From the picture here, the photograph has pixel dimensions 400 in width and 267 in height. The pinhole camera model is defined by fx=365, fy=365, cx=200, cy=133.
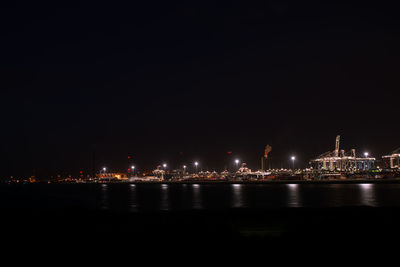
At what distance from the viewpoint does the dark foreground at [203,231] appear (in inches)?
384

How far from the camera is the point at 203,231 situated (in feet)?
36.6

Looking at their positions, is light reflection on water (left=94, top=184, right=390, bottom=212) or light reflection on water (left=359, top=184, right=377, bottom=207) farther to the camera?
light reflection on water (left=94, top=184, right=390, bottom=212)

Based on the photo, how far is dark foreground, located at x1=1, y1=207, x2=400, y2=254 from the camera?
Answer: 9.77 metres

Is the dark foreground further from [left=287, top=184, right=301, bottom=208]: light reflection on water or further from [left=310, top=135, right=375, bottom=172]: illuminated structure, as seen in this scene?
[left=310, top=135, right=375, bottom=172]: illuminated structure

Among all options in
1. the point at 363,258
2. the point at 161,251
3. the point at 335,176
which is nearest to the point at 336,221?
the point at 363,258

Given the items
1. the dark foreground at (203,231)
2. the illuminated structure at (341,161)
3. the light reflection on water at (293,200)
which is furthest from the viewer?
the illuminated structure at (341,161)

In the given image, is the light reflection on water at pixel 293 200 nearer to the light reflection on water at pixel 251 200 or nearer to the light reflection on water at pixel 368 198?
the light reflection on water at pixel 251 200

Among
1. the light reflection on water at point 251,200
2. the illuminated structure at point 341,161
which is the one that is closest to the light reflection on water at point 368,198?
the light reflection on water at point 251,200

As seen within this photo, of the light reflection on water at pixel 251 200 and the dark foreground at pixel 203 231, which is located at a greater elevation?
the dark foreground at pixel 203 231

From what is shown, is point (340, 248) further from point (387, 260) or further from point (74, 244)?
point (74, 244)

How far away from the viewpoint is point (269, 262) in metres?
8.22

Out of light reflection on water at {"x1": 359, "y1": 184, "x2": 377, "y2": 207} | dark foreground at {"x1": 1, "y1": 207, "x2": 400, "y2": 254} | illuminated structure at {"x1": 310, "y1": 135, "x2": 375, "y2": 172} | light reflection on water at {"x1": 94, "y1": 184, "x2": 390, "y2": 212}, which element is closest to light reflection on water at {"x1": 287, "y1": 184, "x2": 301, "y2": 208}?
light reflection on water at {"x1": 94, "y1": 184, "x2": 390, "y2": 212}

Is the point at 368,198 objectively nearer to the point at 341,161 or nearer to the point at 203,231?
the point at 203,231

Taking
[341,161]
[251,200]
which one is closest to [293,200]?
[251,200]
